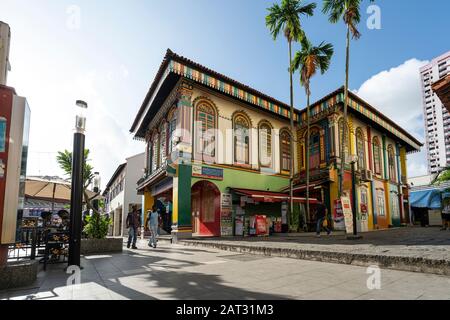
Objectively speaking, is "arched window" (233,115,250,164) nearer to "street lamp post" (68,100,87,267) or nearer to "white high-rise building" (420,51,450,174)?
"street lamp post" (68,100,87,267)

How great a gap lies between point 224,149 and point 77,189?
35.0ft

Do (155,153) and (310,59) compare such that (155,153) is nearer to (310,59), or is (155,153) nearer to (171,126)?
(171,126)

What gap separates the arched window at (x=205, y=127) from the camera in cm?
1440

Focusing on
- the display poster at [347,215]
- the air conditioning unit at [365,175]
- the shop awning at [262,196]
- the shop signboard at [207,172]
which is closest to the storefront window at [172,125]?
the shop signboard at [207,172]

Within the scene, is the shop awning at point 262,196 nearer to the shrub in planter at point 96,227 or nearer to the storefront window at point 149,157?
the shrub in planter at point 96,227

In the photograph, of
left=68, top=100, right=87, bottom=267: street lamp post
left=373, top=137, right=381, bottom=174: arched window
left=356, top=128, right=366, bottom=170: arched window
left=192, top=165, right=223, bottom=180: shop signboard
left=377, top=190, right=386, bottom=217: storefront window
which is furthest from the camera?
left=373, top=137, right=381, bottom=174: arched window

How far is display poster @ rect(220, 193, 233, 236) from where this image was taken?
14.5m

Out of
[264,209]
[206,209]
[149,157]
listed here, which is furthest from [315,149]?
[149,157]

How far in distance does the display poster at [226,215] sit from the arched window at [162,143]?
171 inches

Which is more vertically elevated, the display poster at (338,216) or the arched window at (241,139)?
the arched window at (241,139)

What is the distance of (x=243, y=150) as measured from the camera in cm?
1616

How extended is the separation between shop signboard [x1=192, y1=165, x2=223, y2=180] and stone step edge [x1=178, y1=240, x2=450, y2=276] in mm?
6190

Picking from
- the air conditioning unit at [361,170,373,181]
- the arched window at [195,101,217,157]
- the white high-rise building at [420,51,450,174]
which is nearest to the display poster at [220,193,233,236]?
the arched window at [195,101,217,157]
